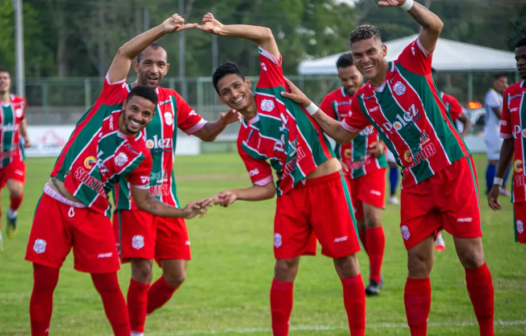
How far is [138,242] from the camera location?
6125 mm

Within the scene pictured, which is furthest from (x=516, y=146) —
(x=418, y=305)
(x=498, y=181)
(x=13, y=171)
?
(x=13, y=171)

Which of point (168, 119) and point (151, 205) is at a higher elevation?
point (168, 119)

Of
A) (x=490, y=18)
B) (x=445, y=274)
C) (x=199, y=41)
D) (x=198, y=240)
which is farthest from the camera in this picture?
(x=199, y=41)

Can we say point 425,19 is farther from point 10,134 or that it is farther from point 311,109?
point 10,134

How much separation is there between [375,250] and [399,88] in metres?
3.01

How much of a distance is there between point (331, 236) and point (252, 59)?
51586 mm

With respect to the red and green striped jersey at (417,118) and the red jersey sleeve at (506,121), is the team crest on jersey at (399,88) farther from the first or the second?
the red jersey sleeve at (506,121)

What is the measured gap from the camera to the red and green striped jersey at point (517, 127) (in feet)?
21.3

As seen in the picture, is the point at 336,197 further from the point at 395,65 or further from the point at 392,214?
the point at 392,214

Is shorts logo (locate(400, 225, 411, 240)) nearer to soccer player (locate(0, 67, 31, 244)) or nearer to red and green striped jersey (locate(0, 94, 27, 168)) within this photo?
soccer player (locate(0, 67, 31, 244))

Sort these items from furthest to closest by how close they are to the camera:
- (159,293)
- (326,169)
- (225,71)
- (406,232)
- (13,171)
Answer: (13,171) < (159,293) < (326,169) < (225,71) < (406,232)

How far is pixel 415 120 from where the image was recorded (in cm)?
545

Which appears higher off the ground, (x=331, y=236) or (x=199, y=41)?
(x=331, y=236)

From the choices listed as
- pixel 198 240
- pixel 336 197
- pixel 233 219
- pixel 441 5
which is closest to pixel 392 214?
pixel 233 219
